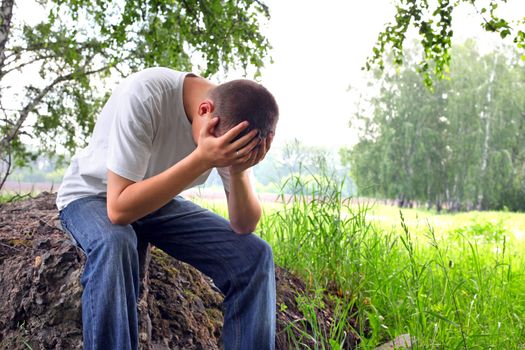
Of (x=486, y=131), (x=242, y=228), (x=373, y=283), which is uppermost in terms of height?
(x=486, y=131)

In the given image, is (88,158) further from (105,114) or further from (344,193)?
(344,193)

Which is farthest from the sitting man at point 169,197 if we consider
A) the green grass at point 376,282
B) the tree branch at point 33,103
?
the tree branch at point 33,103

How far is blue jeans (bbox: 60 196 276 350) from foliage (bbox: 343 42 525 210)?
81.7ft

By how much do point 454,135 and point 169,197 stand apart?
29.0 meters

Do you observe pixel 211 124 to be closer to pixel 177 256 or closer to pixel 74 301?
pixel 177 256

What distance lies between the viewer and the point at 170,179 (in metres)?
1.74

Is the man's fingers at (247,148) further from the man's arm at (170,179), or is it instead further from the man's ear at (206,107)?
the man's ear at (206,107)

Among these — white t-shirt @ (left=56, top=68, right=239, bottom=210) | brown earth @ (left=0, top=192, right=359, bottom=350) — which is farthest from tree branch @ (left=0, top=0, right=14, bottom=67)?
white t-shirt @ (left=56, top=68, right=239, bottom=210)

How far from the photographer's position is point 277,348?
8.88 ft

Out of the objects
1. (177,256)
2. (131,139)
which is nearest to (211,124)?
(131,139)

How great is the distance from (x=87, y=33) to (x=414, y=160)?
2199cm

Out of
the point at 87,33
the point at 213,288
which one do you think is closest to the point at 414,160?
the point at 87,33

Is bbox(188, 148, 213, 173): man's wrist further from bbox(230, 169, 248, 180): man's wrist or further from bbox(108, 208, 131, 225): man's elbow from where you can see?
bbox(108, 208, 131, 225): man's elbow

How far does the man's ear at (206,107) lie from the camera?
1.80 m
